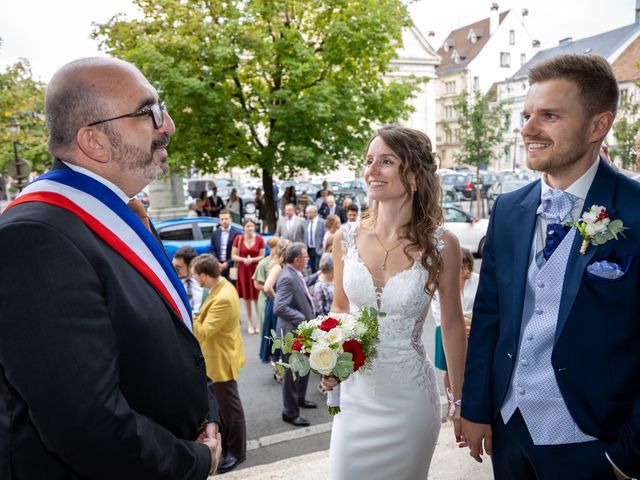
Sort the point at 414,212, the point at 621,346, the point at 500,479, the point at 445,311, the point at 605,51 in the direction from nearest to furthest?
1. the point at 621,346
2. the point at 500,479
3. the point at 445,311
4. the point at 414,212
5. the point at 605,51

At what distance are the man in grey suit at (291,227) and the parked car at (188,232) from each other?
0.57 m

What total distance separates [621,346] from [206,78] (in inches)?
498

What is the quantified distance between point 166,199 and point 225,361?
1216cm

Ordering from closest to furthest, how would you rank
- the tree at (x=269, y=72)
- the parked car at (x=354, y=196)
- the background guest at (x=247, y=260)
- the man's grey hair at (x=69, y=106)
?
the man's grey hair at (x=69, y=106) < the background guest at (x=247, y=260) < the tree at (x=269, y=72) < the parked car at (x=354, y=196)

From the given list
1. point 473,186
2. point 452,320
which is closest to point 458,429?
point 452,320

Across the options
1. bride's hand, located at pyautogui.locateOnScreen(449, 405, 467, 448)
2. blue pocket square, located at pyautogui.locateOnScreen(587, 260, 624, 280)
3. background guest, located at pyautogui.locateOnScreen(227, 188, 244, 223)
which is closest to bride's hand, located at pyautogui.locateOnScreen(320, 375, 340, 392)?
bride's hand, located at pyautogui.locateOnScreen(449, 405, 467, 448)

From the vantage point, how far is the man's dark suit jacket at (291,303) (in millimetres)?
5730

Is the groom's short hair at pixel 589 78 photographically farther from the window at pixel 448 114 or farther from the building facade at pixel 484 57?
the window at pixel 448 114

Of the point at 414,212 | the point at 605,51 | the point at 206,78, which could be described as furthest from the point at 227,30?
the point at 605,51

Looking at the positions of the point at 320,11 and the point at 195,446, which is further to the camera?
the point at 320,11

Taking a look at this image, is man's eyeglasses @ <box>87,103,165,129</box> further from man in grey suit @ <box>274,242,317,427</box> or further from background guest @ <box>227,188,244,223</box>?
background guest @ <box>227,188,244,223</box>

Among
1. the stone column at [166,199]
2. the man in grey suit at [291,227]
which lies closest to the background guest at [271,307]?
the man in grey suit at [291,227]

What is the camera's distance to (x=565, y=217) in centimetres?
215

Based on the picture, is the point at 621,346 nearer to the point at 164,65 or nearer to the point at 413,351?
the point at 413,351
